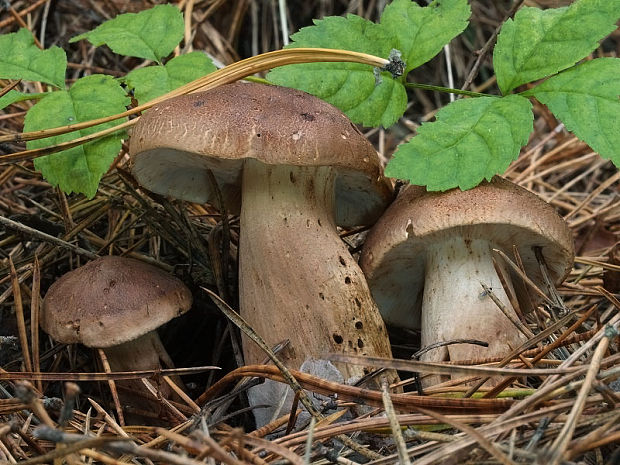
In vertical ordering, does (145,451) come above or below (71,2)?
→ below

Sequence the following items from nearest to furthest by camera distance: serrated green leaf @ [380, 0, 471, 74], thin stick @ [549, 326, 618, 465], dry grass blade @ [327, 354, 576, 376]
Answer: thin stick @ [549, 326, 618, 465], dry grass blade @ [327, 354, 576, 376], serrated green leaf @ [380, 0, 471, 74]

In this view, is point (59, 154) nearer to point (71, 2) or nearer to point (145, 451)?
point (145, 451)

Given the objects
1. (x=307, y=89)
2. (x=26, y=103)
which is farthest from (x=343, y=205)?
(x=26, y=103)

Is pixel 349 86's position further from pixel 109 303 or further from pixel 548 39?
pixel 109 303

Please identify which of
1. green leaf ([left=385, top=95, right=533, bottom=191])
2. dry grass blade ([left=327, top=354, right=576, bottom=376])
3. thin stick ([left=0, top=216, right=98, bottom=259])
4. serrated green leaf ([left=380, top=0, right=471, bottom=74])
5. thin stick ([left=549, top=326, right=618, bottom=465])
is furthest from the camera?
thin stick ([left=0, top=216, right=98, bottom=259])

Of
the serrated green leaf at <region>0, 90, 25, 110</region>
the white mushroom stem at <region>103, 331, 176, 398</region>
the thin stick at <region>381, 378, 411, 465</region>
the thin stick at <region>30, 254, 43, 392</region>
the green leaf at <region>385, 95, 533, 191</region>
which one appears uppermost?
the serrated green leaf at <region>0, 90, 25, 110</region>

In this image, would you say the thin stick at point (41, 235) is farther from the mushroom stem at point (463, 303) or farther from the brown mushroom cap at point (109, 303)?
the mushroom stem at point (463, 303)

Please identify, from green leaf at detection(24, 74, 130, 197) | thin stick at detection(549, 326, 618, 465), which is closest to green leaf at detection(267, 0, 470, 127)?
green leaf at detection(24, 74, 130, 197)

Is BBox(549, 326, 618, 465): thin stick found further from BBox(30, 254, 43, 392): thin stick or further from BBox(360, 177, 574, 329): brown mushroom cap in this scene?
BBox(30, 254, 43, 392): thin stick
